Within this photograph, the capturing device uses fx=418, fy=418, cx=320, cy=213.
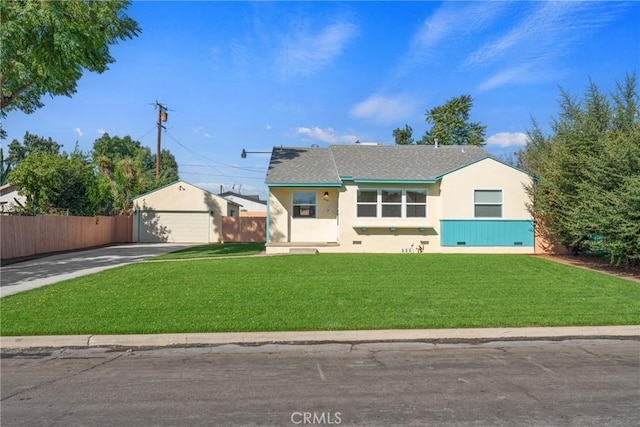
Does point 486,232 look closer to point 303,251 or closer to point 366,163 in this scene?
point 366,163

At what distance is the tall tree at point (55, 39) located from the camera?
1321 centimetres

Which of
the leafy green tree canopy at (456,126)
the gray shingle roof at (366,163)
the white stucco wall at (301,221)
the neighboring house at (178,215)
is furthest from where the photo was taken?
the leafy green tree canopy at (456,126)

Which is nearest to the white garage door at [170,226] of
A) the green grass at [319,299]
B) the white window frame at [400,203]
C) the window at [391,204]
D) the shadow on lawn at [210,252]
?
the shadow on lawn at [210,252]

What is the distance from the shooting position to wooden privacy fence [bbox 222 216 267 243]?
2886cm

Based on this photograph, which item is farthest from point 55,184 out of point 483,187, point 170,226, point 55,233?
point 483,187

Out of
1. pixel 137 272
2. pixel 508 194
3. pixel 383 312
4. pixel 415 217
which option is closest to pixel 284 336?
pixel 383 312

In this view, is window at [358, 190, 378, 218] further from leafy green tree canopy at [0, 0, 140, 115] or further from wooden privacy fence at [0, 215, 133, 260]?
wooden privacy fence at [0, 215, 133, 260]

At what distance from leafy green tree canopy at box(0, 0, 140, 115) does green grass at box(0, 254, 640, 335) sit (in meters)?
7.70

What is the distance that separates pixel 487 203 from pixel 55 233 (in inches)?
804

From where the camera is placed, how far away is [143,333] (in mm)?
6648

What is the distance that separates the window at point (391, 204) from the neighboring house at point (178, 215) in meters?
13.5

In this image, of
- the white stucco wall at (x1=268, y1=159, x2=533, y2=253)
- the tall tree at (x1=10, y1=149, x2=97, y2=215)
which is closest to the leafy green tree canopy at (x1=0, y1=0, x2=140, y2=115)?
the tall tree at (x1=10, y1=149, x2=97, y2=215)

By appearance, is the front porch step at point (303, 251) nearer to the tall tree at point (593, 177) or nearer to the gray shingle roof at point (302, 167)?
the gray shingle roof at point (302, 167)

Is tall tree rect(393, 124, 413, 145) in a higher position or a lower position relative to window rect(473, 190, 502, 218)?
higher
